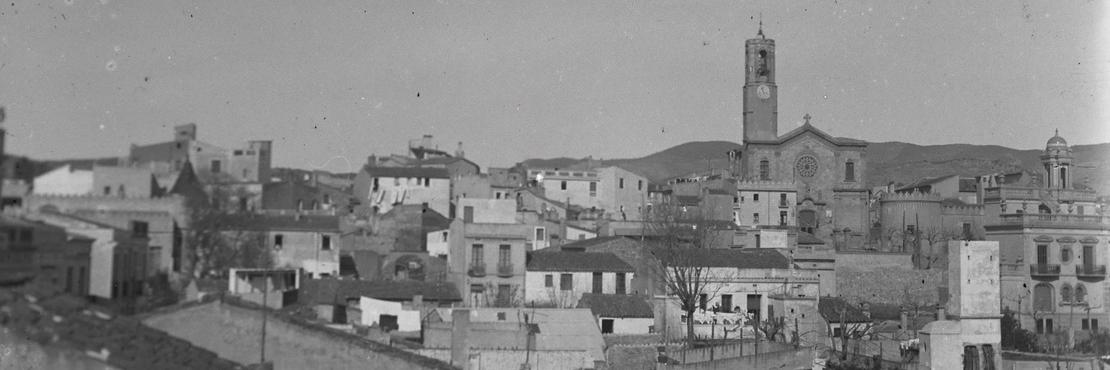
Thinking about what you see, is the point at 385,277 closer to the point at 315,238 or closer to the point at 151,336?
the point at 315,238

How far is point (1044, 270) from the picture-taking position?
20.5 meters

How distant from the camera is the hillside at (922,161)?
83.2 feet

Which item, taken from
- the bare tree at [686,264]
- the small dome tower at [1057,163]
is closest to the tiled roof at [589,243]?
the bare tree at [686,264]

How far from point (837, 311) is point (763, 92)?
15.2 metres

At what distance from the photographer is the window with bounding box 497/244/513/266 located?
13829mm

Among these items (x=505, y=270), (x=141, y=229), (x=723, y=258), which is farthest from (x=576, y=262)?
(x=141, y=229)

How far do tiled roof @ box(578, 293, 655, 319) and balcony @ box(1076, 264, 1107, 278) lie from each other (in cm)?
834

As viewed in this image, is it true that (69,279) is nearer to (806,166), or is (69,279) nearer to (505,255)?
(505,255)

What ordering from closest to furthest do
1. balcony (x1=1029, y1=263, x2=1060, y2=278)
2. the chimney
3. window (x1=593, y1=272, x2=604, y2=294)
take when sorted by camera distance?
the chimney < window (x1=593, y1=272, x2=604, y2=294) < balcony (x1=1029, y1=263, x2=1060, y2=278)

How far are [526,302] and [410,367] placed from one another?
5.29 m

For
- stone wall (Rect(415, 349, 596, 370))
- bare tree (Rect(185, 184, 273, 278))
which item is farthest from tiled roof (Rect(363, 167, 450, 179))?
bare tree (Rect(185, 184, 273, 278))

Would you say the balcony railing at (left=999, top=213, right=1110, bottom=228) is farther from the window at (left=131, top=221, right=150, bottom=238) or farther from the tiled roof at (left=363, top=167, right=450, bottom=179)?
the window at (left=131, top=221, right=150, bottom=238)

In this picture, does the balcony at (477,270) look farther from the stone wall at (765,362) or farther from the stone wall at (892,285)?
the stone wall at (892,285)

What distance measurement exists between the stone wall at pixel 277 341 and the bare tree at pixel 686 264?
6.46 meters
